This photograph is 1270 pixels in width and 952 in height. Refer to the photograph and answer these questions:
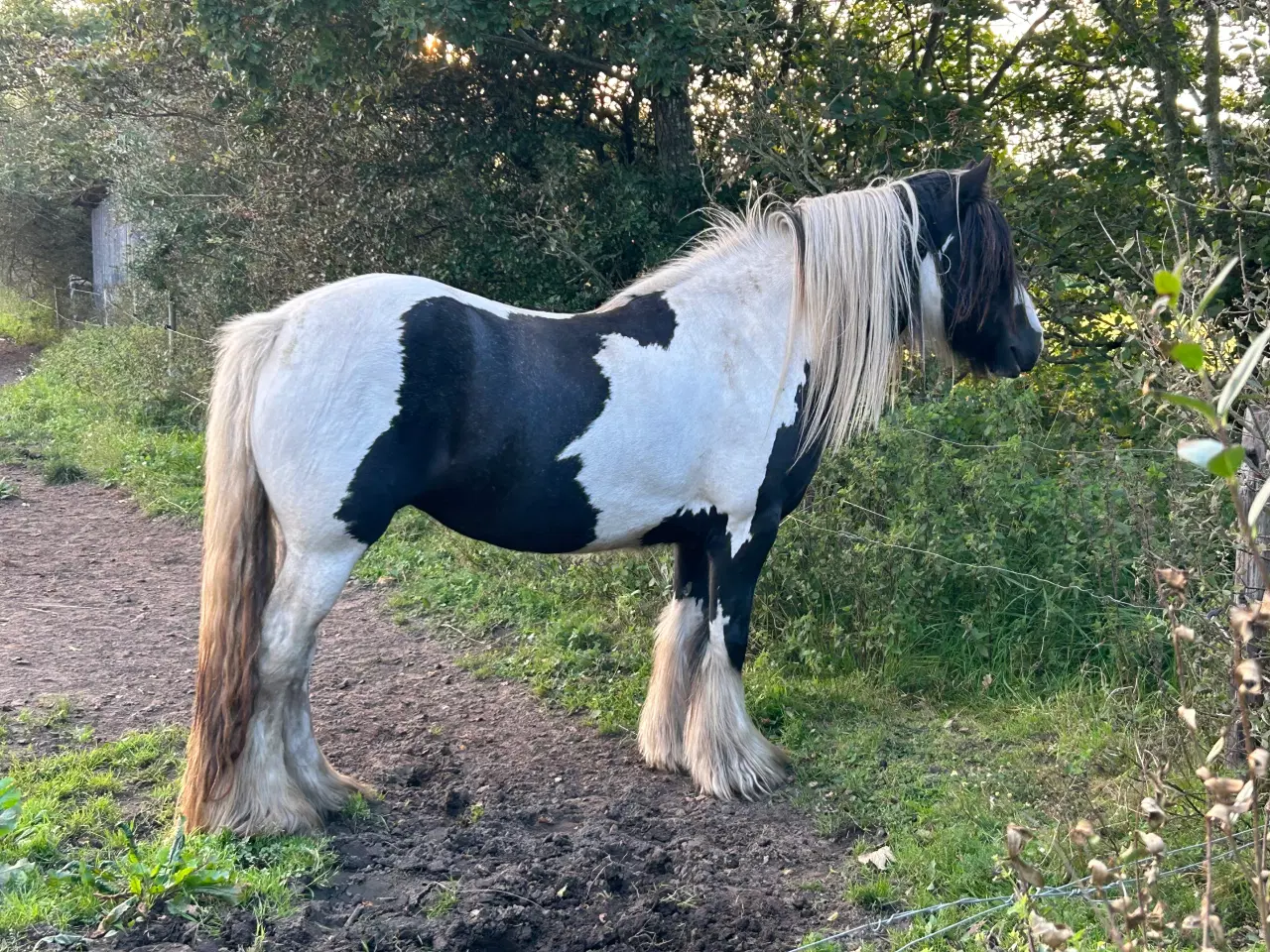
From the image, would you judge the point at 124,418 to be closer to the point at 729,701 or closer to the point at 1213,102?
the point at 729,701

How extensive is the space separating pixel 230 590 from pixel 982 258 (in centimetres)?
272

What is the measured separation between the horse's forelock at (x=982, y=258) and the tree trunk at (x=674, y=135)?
10.7ft

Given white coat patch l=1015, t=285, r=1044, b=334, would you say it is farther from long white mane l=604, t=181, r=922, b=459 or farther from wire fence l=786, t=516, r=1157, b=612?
wire fence l=786, t=516, r=1157, b=612

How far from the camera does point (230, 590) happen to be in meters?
2.86

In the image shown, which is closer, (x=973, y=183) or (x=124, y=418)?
(x=973, y=183)

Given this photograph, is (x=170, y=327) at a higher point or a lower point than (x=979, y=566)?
higher

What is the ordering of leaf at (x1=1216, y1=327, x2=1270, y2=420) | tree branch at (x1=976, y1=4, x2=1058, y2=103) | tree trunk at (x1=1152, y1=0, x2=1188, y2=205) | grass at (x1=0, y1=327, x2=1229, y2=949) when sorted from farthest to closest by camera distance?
tree branch at (x1=976, y1=4, x2=1058, y2=103) < tree trunk at (x1=1152, y1=0, x2=1188, y2=205) < grass at (x1=0, y1=327, x2=1229, y2=949) < leaf at (x1=1216, y1=327, x2=1270, y2=420)

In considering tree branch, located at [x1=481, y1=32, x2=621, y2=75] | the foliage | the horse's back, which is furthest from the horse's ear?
the foliage

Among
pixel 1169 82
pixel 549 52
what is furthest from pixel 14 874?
pixel 1169 82

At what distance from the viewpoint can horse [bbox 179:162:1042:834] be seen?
2836 mm

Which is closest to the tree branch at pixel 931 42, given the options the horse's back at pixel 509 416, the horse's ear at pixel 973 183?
the horse's ear at pixel 973 183

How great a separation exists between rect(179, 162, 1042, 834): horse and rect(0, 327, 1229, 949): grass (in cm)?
50

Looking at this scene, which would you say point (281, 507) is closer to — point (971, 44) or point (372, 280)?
point (372, 280)

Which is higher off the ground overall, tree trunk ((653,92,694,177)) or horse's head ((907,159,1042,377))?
tree trunk ((653,92,694,177))
